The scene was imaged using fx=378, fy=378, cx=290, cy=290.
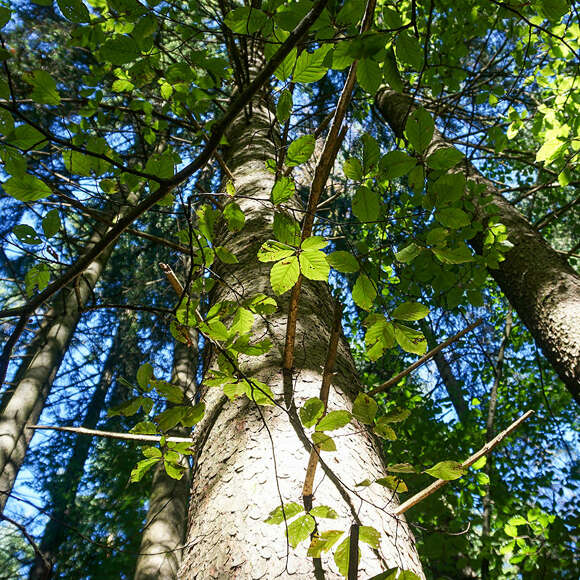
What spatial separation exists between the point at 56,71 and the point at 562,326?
609 cm

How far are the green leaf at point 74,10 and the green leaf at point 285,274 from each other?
88 centimetres

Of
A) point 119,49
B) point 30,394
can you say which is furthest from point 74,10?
point 30,394

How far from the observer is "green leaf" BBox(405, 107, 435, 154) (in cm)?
69

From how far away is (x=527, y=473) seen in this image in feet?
14.7

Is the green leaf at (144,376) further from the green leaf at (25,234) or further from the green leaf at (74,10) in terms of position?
the green leaf at (74,10)

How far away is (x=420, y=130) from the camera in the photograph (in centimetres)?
69

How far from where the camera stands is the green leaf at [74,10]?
0.96 meters

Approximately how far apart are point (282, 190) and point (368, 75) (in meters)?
0.24

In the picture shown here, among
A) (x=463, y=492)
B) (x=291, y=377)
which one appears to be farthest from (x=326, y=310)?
(x=463, y=492)

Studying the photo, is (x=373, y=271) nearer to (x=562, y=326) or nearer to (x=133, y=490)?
(x=562, y=326)

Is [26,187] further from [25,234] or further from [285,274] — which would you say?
[285,274]

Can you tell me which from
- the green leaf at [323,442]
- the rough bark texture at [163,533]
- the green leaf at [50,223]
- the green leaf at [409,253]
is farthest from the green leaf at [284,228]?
the rough bark texture at [163,533]

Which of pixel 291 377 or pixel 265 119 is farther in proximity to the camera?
pixel 265 119

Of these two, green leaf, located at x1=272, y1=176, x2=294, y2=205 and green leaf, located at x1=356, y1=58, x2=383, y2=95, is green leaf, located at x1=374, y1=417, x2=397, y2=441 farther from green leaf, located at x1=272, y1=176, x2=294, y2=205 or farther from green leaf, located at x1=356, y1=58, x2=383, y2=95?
green leaf, located at x1=356, y1=58, x2=383, y2=95
